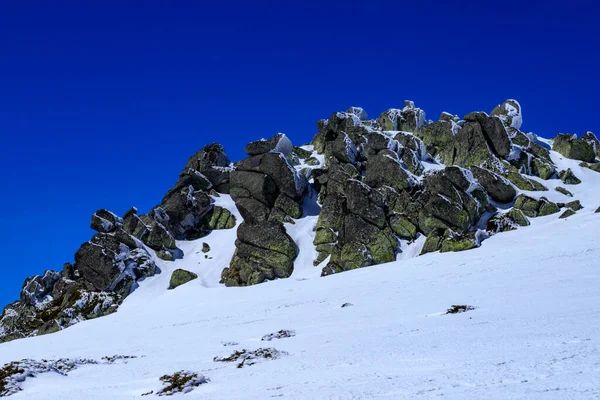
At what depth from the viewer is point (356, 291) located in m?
34.2

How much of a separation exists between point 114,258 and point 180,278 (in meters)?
9.89

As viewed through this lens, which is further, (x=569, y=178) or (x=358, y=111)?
(x=358, y=111)

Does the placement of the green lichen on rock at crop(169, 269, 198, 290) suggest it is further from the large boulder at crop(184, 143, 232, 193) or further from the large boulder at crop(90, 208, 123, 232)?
the large boulder at crop(184, 143, 232, 193)

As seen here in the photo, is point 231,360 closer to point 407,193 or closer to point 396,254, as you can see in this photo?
point 396,254

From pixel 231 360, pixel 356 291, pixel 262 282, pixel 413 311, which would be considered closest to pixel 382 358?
pixel 231 360

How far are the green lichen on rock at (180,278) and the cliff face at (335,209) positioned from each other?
14.3 feet

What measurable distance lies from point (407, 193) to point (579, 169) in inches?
1214

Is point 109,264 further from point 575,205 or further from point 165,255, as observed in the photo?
point 575,205

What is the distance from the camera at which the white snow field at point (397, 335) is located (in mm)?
10758

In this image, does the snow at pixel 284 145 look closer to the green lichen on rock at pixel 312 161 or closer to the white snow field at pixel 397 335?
the green lichen on rock at pixel 312 161

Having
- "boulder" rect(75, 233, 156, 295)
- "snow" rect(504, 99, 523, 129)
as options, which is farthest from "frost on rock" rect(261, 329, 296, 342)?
"snow" rect(504, 99, 523, 129)

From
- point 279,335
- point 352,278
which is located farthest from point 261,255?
point 279,335

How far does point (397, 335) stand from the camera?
57.2 ft

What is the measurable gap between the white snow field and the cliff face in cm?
695
